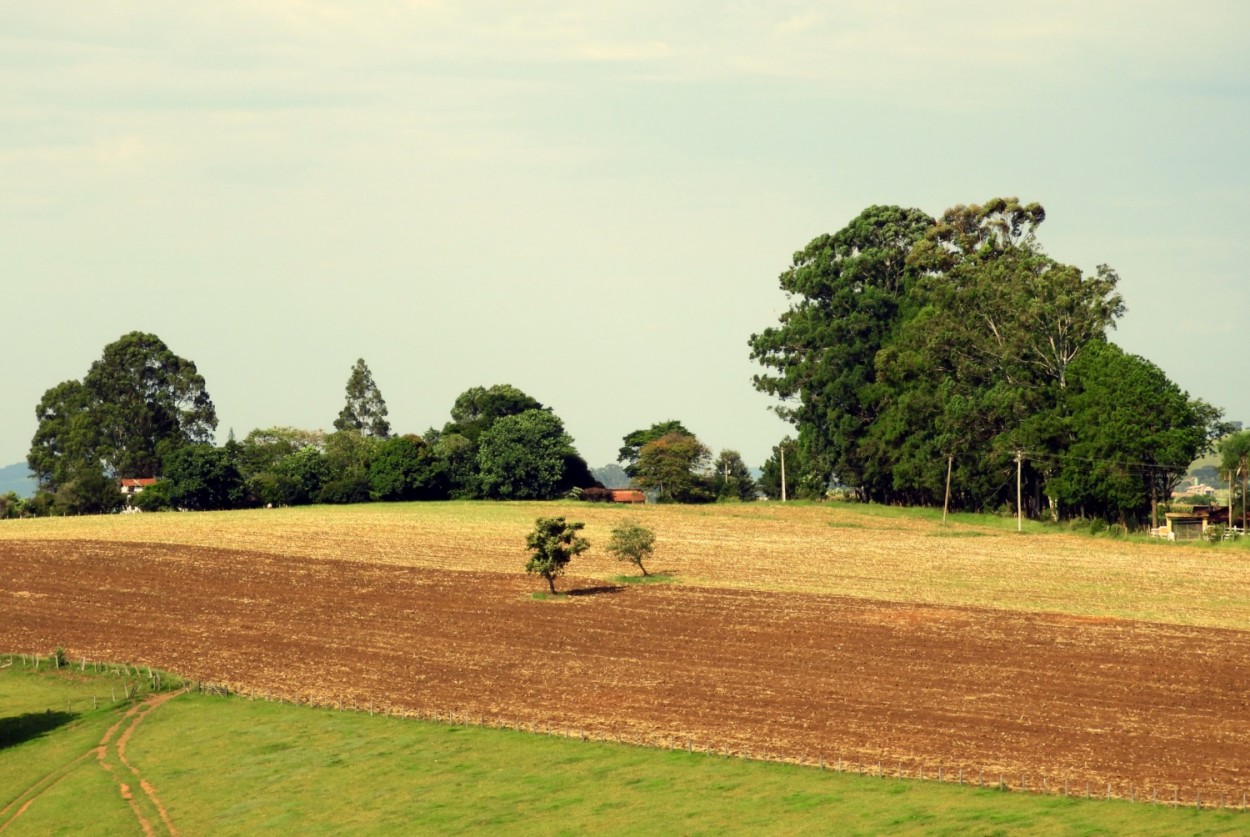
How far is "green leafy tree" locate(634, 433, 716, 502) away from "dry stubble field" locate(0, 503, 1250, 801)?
51.5 metres

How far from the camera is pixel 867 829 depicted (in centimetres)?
4528

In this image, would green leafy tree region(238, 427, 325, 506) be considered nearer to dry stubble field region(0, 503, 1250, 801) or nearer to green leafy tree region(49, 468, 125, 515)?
green leafy tree region(49, 468, 125, 515)

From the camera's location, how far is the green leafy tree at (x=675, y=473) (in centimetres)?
17662

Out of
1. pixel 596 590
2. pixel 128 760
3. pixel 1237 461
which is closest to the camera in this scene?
pixel 128 760

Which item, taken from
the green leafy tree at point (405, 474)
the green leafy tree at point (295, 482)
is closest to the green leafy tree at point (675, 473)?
the green leafy tree at point (405, 474)

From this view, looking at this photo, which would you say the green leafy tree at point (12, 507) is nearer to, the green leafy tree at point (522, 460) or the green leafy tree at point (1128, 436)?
the green leafy tree at point (522, 460)

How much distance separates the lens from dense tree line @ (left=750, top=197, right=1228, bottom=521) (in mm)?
122188

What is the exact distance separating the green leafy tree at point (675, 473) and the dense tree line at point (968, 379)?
466 inches

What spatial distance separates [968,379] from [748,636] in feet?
241

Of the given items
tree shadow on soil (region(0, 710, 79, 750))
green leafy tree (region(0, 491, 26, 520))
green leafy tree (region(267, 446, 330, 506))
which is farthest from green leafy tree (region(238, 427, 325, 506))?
tree shadow on soil (region(0, 710, 79, 750))

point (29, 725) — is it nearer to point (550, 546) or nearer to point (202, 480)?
point (550, 546)

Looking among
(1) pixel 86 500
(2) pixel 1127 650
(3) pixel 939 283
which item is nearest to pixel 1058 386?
(3) pixel 939 283

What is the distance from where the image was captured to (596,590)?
3597 inches

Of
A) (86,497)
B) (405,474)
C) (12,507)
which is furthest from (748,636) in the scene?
(12,507)
